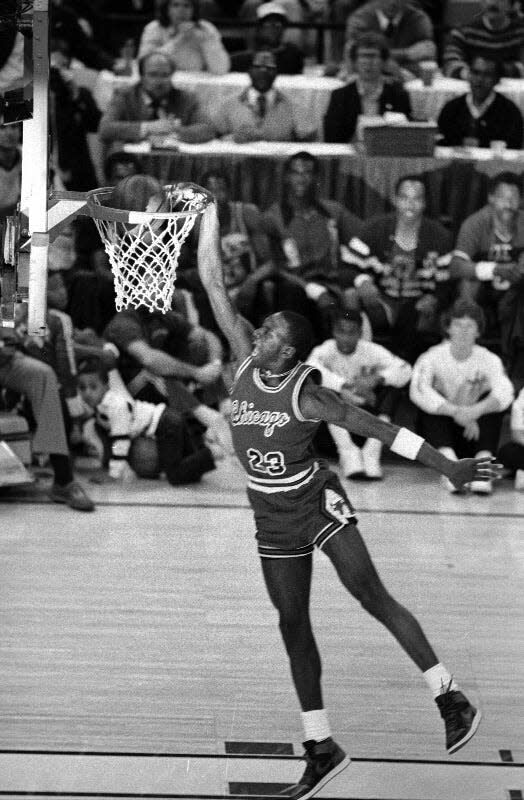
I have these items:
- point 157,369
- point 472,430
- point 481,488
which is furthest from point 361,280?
point 481,488

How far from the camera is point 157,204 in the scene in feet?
20.5

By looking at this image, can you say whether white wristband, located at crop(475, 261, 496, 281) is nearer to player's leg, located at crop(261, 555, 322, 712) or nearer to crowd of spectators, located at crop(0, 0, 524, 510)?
crowd of spectators, located at crop(0, 0, 524, 510)

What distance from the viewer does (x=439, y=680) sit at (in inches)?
205

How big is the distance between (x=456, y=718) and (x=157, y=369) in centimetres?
467

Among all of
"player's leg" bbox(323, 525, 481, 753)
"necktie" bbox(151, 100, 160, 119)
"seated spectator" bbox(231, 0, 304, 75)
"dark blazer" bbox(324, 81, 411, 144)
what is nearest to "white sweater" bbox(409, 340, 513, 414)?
"dark blazer" bbox(324, 81, 411, 144)

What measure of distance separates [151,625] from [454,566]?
189 centimetres

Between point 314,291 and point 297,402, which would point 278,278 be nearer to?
point 314,291

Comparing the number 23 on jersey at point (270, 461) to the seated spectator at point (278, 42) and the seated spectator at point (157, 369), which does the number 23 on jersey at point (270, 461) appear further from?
the seated spectator at point (278, 42)

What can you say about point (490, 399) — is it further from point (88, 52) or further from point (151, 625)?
point (88, 52)

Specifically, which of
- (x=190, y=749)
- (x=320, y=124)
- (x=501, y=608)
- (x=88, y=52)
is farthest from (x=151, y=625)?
(x=88, y=52)

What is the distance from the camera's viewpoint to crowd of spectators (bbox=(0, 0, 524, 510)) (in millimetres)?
9312

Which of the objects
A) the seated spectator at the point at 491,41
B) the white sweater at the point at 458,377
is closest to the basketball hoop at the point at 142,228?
the white sweater at the point at 458,377

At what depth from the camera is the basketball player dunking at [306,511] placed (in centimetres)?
509

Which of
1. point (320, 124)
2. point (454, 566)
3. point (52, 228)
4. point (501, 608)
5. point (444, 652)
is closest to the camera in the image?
point (52, 228)
